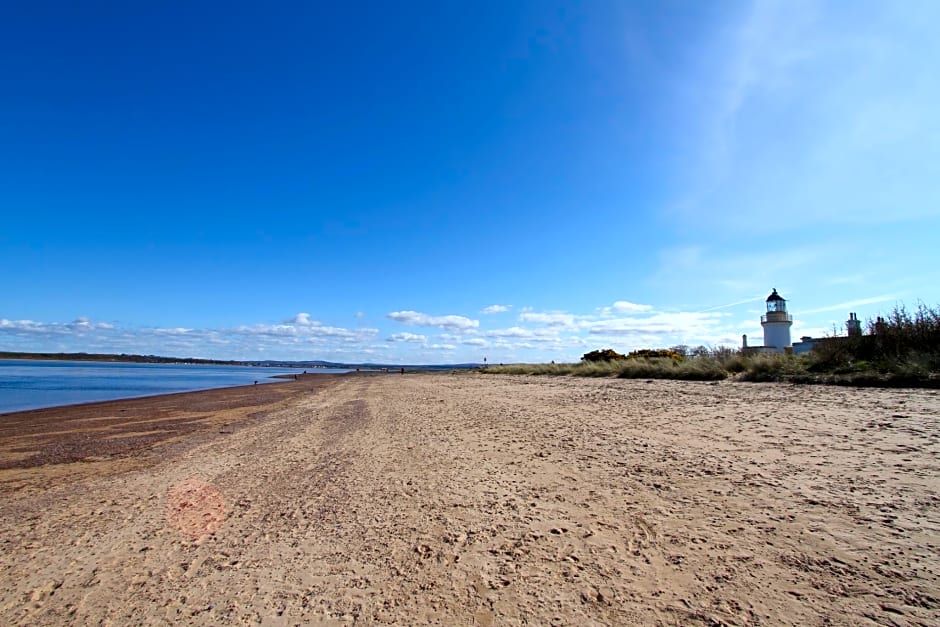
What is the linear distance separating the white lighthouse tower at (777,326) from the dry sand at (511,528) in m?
29.1

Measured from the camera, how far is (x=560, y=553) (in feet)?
13.0

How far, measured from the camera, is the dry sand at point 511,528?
3236mm

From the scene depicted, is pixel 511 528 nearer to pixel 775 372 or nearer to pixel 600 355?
pixel 775 372

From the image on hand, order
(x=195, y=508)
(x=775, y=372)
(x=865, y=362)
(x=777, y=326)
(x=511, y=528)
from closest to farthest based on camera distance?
(x=511, y=528) < (x=195, y=508) < (x=865, y=362) < (x=775, y=372) < (x=777, y=326)

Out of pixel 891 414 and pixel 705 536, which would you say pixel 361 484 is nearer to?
pixel 705 536

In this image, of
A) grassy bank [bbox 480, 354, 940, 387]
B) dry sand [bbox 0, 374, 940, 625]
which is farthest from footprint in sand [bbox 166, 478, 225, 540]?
grassy bank [bbox 480, 354, 940, 387]

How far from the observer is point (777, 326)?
1372 inches

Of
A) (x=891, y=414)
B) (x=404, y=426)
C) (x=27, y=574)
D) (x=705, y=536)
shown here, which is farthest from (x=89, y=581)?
(x=891, y=414)

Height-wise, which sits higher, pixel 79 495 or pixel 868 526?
pixel 868 526

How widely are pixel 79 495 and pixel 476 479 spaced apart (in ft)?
19.8

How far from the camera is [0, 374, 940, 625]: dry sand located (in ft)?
10.6

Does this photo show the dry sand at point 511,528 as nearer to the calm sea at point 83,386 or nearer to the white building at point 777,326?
the calm sea at point 83,386

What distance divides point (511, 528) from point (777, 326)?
38.7 meters

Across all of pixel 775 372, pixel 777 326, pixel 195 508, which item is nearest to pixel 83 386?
pixel 195 508
